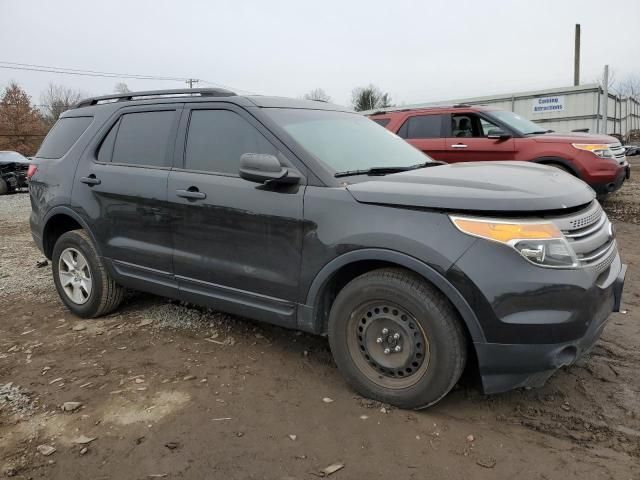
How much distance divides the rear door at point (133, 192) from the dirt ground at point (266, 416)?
1.94 feet

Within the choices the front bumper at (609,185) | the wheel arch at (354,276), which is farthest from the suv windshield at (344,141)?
the front bumper at (609,185)

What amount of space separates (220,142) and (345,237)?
127 cm

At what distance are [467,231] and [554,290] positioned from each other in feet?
1.61

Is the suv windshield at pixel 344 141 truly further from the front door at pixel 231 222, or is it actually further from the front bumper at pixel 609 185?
the front bumper at pixel 609 185

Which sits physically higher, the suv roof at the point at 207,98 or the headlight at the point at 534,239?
the suv roof at the point at 207,98

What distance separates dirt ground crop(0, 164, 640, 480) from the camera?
2492mm

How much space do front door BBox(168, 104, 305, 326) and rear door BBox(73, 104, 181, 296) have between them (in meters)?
0.14

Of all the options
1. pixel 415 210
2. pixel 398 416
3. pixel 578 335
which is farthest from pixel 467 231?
pixel 398 416

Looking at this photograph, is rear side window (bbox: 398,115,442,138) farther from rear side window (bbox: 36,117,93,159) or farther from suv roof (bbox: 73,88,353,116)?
rear side window (bbox: 36,117,93,159)

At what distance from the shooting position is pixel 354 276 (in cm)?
313

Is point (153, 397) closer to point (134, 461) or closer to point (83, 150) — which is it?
point (134, 461)

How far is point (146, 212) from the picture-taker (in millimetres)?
3881

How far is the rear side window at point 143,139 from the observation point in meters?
3.94

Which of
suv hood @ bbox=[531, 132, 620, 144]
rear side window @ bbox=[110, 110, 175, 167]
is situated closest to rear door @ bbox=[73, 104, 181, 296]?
rear side window @ bbox=[110, 110, 175, 167]
